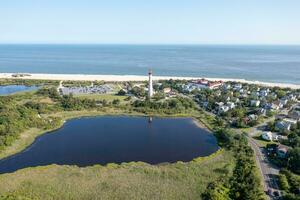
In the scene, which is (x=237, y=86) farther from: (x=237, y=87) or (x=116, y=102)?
(x=116, y=102)

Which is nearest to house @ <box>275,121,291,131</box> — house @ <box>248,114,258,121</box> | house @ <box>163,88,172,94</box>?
house @ <box>248,114,258,121</box>

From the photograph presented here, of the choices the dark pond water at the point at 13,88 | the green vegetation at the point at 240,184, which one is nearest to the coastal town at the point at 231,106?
the green vegetation at the point at 240,184

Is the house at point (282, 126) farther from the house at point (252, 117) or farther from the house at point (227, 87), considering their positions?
the house at point (227, 87)

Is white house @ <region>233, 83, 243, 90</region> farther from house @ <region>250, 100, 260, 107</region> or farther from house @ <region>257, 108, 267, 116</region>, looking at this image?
house @ <region>257, 108, 267, 116</region>

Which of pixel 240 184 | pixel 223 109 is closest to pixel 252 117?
pixel 223 109

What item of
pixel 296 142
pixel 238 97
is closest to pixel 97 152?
pixel 296 142
